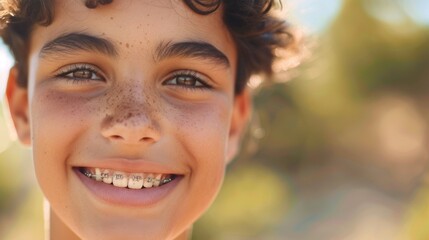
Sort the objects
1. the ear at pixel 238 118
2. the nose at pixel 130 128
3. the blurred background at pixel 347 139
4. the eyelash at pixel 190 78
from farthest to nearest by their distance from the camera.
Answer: the blurred background at pixel 347 139, the ear at pixel 238 118, the eyelash at pixel 190 78, the nose at pixel 130 128

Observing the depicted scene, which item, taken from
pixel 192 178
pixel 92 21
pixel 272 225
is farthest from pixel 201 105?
pixel 272 225

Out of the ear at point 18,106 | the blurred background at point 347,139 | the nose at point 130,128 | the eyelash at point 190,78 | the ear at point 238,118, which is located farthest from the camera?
the blurred background at point 347,139

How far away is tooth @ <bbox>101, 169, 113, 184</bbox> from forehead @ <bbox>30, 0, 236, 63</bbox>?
0.23 metres

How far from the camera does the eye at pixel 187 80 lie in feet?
4.54

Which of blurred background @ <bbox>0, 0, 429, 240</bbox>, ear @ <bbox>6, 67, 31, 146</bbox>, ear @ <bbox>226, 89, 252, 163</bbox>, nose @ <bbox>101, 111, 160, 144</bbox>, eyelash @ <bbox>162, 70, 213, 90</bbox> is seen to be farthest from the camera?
blurred background @ <bbox>0, 0, 429, 240</bbox>

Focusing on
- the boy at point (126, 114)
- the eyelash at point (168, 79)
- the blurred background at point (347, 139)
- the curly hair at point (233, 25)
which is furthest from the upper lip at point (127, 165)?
the blurred background at point (347, 139)

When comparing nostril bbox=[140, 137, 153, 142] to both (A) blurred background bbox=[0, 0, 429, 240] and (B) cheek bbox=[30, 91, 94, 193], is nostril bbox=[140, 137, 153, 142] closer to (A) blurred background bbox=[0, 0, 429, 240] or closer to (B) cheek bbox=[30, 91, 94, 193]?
(B) cheek bbox=[30, 91, 94, 193]

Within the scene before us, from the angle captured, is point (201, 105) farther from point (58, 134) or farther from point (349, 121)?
point (349, 121)

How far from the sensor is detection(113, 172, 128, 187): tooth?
4.30ft

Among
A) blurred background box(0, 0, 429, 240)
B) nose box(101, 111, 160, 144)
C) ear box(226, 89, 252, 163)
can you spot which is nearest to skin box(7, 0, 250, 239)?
nose box(101, 111, 160, 144)

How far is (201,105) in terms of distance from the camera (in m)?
1.40

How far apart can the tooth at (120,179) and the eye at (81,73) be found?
7.0 inches

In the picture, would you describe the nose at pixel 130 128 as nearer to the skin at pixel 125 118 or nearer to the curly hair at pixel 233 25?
the skin at pixel 125 118

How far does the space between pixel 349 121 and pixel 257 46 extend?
22.0ft
